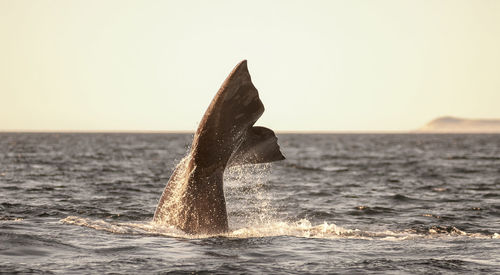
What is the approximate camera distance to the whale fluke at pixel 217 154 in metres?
10.5

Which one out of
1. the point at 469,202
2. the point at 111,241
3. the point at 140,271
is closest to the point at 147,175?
the point at 469,202

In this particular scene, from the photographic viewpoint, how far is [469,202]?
68.4 feet

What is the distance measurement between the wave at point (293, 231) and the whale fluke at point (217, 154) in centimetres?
35

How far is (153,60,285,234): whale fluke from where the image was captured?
10516 millimetres

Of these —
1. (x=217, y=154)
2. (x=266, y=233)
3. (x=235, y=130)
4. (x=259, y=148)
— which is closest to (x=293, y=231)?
(x=266, y=233)

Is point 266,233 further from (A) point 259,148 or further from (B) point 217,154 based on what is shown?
(B) point 217,154

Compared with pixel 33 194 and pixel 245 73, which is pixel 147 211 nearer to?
pixel 33 194

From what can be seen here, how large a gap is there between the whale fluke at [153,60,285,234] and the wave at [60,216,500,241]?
1.16ft

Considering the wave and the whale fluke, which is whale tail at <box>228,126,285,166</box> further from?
the wave

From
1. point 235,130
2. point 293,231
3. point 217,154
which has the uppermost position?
point 235,130

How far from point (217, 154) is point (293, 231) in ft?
10.9

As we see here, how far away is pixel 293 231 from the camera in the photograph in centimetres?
1363

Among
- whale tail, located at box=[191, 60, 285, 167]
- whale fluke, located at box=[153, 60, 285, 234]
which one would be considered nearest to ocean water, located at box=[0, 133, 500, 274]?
whale fluke, located at box=[153, 60, 285, 234]

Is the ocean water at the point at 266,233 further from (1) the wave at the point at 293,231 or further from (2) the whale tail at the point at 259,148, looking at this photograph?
(2) the whale tail at the point at 259,148
